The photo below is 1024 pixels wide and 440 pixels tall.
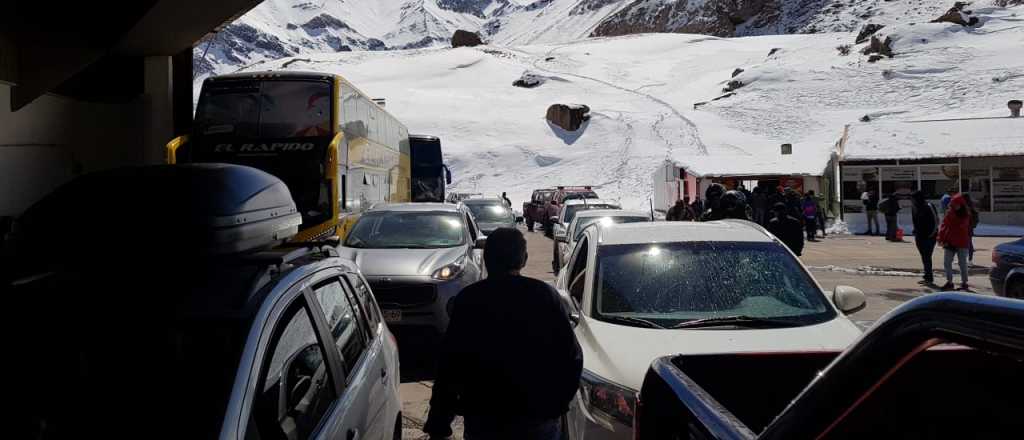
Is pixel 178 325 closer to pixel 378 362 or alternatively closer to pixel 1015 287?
pixel 378 362

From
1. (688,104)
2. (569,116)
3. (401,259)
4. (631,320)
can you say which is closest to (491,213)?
(401,259)

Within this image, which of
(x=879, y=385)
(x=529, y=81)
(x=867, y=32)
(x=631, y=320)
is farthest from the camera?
(x=529, y=81)

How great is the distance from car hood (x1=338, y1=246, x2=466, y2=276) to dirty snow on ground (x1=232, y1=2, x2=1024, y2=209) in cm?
2556

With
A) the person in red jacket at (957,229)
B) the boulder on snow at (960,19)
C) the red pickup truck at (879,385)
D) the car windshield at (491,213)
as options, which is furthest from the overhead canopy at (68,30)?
the boulder on snow at (960,19)

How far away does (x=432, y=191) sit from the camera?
30.3 m

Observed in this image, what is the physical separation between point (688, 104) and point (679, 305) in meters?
71.5

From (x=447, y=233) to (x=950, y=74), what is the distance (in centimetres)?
6432

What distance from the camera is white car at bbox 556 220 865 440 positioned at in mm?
4223

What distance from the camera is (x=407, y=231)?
10531 millimetres

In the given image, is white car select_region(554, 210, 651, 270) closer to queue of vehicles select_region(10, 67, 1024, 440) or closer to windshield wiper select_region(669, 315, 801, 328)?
queue of vehicles select_region(10, 67, 1024, 440)

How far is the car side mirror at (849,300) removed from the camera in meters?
5.07

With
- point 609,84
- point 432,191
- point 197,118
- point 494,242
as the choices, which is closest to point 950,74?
point 609,84

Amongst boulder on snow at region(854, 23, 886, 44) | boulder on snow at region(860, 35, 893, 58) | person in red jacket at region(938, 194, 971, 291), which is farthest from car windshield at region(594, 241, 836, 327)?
boulder on snow at region(854, 23, 886, 44)

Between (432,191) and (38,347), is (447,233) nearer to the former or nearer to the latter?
(38,347)
